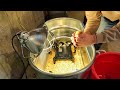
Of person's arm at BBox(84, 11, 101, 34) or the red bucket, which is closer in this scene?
person's arm at BBox(84, 11, 101, 34)

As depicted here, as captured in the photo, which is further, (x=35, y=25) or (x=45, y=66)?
(x=35, y=25)

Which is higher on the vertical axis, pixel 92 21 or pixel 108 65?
pixel 92 21

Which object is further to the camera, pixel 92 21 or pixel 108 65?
pixel 108 65

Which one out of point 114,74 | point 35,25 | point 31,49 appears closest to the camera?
point 31,49

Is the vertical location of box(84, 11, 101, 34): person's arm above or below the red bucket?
above

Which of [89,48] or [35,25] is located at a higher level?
[35,25]

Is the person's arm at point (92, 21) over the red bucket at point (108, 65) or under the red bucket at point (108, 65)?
over

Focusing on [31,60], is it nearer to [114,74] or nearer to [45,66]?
[45,66]

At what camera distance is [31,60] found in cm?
125

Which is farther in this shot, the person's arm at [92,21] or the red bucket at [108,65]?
the red bucket at [108,65]
